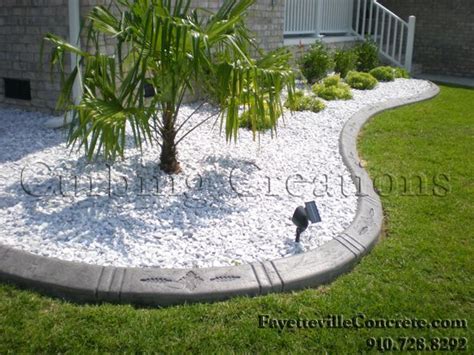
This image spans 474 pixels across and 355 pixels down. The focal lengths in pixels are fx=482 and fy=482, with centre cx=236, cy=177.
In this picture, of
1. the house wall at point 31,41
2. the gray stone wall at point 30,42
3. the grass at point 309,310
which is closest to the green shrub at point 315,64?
the house wall at point 31,41

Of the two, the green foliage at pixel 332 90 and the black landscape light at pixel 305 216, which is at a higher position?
the green foliage at pixel 332 90

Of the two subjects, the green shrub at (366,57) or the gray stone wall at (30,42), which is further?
the green shrub at (366,57)

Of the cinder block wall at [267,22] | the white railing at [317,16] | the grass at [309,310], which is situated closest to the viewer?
the grass at [309,310]

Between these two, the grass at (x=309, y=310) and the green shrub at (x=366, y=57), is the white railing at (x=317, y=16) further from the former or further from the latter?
the grass at (x=309, y=310)

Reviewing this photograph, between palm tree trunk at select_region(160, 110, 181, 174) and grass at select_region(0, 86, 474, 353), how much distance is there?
1.85 metres

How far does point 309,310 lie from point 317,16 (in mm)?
9230

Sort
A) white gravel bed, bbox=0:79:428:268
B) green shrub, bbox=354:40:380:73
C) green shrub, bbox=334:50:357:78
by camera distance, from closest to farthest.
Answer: white gravel bed, bbox=0:79:428:268
green shrub, bbox=334:50:357:78
green shrub, bbox=354:40:380:73

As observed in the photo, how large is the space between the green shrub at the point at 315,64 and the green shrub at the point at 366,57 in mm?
1933

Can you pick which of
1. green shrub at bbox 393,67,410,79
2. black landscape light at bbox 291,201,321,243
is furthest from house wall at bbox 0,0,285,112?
green shrub at bbox 393,67,410,79

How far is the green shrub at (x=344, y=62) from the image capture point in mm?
9687

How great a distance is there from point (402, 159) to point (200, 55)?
2.83m

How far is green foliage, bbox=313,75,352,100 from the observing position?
7.98 m

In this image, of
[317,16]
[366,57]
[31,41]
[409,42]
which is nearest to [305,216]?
[31,41]

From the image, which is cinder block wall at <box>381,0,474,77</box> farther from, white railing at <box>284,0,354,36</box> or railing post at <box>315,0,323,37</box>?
railing post at <box>315,0,323,37</box>
